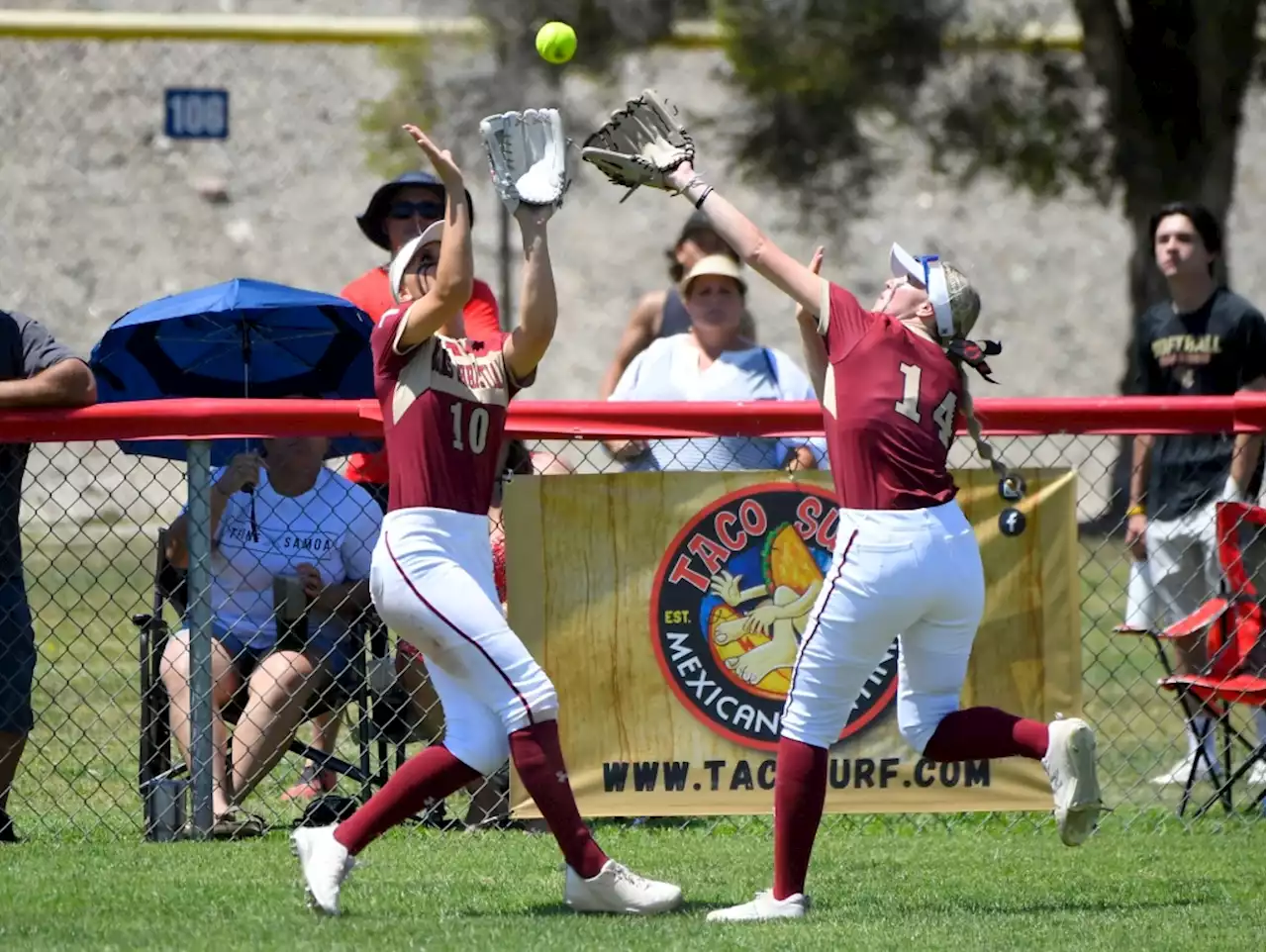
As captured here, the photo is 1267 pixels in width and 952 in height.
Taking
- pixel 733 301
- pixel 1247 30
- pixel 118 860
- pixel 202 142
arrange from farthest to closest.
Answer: pixel 202 142, pixel 1247 30, pixel 733 301, pixel 118 860

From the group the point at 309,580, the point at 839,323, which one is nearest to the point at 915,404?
the point at 839,323

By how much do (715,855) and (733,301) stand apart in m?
2.17

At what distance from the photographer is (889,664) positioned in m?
6.45

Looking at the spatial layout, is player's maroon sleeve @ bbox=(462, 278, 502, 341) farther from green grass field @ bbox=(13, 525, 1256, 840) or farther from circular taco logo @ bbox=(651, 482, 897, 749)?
green grass field @ bbox=(13, 525, 1256, 840)

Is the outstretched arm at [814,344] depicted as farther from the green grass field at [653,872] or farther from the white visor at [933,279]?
the green grass field at [653,872]

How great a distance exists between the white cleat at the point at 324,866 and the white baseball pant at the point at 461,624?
374 millimetres

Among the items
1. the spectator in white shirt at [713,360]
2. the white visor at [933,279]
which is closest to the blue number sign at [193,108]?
the spectator in white shirt at [713,360]

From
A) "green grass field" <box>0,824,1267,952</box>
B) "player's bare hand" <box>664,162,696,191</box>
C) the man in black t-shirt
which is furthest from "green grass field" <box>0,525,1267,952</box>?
"player's bare hand" <box>664,162,696,191</box>

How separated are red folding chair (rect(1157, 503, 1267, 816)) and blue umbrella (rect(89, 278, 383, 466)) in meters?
2.81

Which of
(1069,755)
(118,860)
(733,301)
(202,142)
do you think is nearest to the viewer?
(1069,755)

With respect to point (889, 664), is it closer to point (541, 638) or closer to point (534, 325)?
point (541, 638)

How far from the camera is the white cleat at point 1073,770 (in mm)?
5164

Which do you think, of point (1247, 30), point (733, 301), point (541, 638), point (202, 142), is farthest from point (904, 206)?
point (541, 638)

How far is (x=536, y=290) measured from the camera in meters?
5.25
